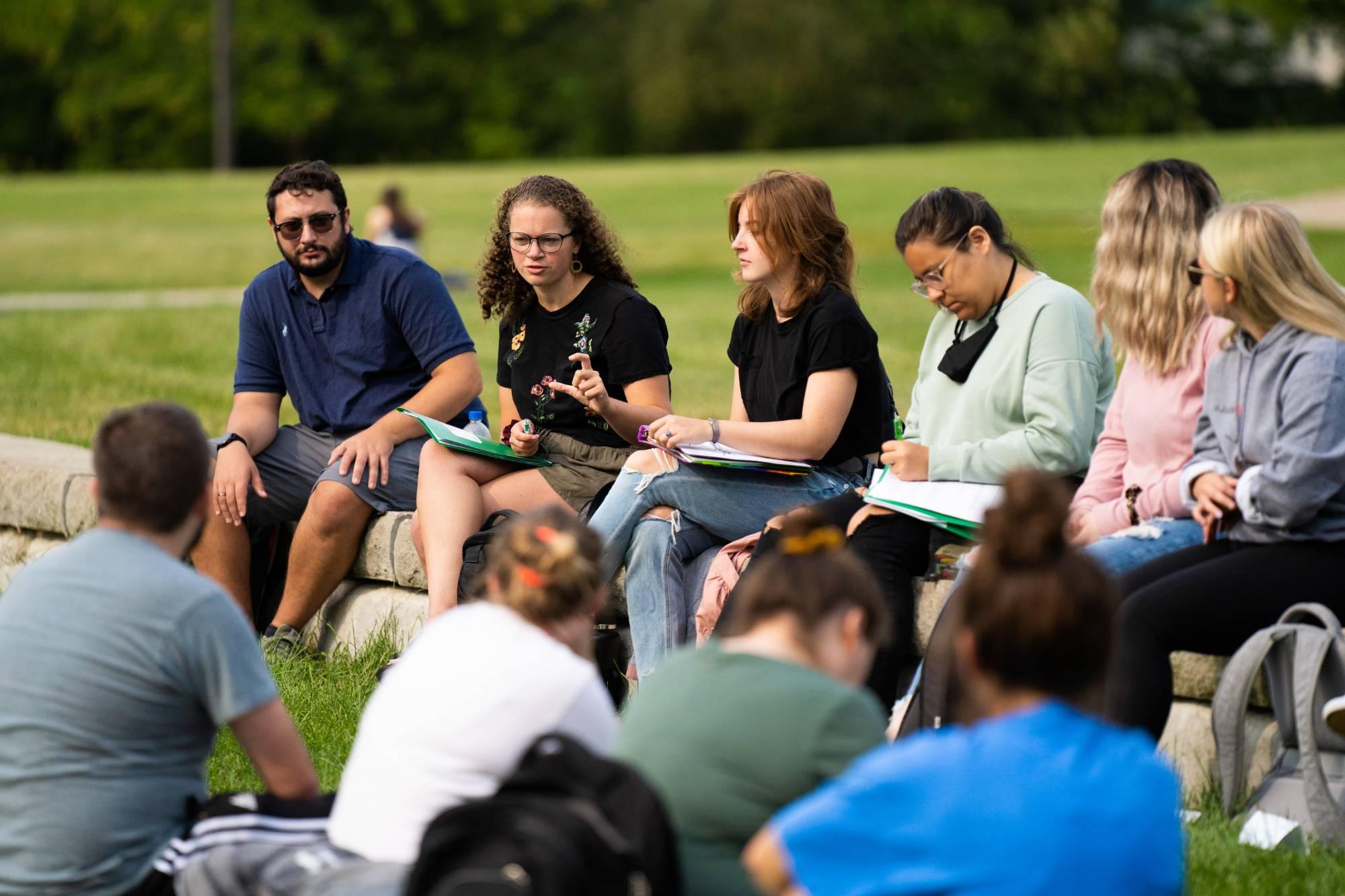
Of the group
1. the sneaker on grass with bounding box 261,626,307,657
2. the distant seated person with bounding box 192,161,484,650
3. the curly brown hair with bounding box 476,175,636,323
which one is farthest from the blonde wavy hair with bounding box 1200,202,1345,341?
the sneaker on grass with bounding box 261,626,307,657

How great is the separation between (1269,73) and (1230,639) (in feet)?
161

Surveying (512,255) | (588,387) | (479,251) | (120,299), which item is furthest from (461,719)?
(479,251)

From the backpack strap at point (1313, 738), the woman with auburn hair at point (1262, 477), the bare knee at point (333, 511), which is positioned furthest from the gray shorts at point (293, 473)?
the backpack strap at point (1313, 738)

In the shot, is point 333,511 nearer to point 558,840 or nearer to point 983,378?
point 983,378

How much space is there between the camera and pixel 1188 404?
14.8 ft

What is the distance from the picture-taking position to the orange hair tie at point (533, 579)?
10.1 ft

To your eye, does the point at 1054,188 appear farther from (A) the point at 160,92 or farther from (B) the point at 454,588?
(A) the point at 160,92

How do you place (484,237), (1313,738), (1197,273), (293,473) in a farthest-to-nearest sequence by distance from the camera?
1. (484,237)
2. (293,473)
3. (1197,273)
4. (1313,738)

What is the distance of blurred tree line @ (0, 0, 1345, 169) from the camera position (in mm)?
45188

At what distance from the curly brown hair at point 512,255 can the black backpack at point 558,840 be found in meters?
3.03

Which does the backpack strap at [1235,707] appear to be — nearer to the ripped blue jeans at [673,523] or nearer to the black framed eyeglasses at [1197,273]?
the black framed eyeglasses at [1197,273]

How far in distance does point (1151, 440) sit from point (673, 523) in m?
1.42

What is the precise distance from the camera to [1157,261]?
14.8ft

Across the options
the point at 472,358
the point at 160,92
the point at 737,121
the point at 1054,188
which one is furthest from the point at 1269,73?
the point at 472,358
